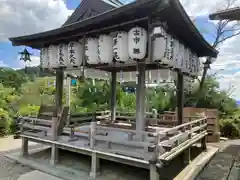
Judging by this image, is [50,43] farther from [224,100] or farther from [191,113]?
[224,100]

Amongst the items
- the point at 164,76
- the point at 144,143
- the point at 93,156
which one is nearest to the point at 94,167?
the point at 93,156

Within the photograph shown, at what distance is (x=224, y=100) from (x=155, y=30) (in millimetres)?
9898

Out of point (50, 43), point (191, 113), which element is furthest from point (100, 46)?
point (191, 113)

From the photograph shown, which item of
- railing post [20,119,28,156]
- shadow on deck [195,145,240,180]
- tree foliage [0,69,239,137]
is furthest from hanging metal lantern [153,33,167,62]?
tree foliage [0,69,239,137]

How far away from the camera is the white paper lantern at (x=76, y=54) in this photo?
565cm

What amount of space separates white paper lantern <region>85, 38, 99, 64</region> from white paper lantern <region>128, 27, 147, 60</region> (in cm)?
118

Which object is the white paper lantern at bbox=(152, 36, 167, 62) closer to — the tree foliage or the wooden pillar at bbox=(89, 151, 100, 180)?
the wooden pillar at bbox=(89, 151, 100, 180)

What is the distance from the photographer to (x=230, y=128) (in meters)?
10.5

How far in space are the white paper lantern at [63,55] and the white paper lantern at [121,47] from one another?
189 cm

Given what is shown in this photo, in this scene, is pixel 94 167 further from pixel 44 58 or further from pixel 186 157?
pixel 44 58

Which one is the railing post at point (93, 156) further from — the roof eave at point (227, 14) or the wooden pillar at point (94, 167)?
the roof eave at point (227, 14)

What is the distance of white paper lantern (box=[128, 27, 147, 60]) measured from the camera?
14.4 feet

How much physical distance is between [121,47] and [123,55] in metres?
0.19

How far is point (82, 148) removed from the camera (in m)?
5.01
